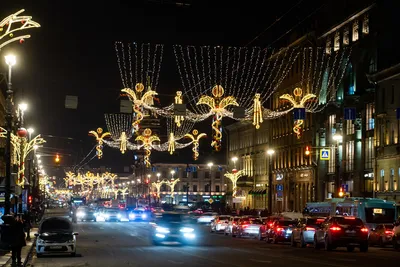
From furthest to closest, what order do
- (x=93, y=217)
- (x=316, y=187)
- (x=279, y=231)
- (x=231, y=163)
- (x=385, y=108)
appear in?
1. (x=231, y=163)
2. (x=93, y=217)
3. (x=316, y=187)
4. (x=385, y=108)
5. (x=279, y=231)

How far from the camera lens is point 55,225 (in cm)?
3322

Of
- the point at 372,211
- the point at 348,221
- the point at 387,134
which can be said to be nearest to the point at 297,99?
the point at 387,134

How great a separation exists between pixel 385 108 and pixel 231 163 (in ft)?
191

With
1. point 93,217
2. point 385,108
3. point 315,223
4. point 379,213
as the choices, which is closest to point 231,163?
point 93,217

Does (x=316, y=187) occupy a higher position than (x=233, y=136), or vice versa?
(x=233, y=136)

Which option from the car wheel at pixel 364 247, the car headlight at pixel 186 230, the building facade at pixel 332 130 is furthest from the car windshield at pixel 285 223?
the building facade at pixel 332 130

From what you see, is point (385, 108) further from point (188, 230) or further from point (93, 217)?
point (93, 217)

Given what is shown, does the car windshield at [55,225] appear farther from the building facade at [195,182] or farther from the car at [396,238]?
the building facade at [195,182]

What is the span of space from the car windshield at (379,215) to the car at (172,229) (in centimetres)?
1392

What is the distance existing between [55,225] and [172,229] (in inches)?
349

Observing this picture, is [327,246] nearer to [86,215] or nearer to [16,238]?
[16,238]

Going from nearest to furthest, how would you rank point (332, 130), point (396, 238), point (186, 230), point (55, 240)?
point (55, 240) → point (186, 230) → point (396, 238) → point (332, 130)

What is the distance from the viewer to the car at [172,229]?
40.8m

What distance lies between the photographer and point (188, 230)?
4116 centimetres
